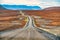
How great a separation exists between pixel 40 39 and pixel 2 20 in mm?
584

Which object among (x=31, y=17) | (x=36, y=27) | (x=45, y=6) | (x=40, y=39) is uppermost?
(x=45, y=6)

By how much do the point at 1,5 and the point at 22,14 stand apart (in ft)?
1.05

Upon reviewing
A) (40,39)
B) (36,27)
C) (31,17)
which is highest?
(31,17)

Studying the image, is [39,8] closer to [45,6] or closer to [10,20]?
[45,6]

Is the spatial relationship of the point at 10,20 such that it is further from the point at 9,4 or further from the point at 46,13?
the point at 46,13

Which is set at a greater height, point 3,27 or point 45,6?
point 45,6

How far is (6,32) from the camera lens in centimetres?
201

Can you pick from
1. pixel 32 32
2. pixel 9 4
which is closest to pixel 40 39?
pixel 32 32

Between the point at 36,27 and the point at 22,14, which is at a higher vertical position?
the point at 22,14

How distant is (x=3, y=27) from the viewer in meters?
2.01

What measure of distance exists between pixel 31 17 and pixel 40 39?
1.08 feet

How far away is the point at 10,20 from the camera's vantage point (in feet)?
6.68

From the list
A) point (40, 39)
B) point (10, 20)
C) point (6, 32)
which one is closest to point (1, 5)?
point (10, 20)

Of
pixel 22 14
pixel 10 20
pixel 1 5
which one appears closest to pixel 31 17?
pixel 22 14
